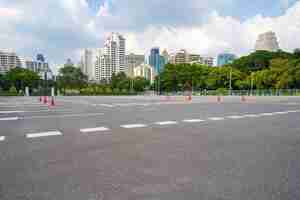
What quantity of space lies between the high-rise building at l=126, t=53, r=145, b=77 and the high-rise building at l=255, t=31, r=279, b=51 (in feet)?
237

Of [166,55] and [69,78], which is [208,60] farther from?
[69,78]

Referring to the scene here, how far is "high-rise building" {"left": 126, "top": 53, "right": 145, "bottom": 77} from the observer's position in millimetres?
133512

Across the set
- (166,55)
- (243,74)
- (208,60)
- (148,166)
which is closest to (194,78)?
(243,74)

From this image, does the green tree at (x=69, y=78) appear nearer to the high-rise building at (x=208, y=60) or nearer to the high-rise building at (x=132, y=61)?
the high-rise building at (x=132, y=61)

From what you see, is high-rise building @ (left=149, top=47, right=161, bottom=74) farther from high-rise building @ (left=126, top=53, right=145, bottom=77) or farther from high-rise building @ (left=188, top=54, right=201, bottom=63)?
high-rise building @ (left=188, top=54, right=201, bottom=63)

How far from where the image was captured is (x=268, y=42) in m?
104

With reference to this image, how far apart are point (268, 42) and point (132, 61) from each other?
3132 inches

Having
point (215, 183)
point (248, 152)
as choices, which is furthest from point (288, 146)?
point (215, 183)

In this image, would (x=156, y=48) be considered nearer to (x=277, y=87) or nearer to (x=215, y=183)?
(x=277, y=87)

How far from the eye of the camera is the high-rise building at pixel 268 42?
335 ft

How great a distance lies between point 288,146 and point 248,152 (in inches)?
40.1

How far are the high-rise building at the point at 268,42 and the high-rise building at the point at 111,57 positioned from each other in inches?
2859

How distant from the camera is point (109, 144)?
4.12 m

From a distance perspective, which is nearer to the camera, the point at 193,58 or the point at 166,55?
the point at 193,58
